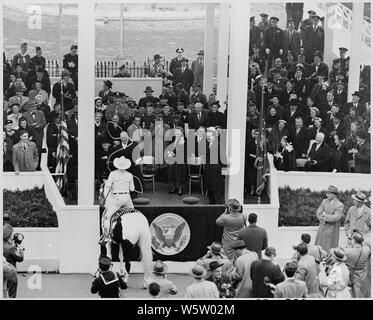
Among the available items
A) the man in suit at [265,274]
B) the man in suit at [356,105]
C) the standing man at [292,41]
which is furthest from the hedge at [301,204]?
the standing man at [292,41]

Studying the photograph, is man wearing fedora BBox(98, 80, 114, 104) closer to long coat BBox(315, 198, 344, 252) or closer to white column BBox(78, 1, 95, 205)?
white column BBox(78, 1, 95, 205)

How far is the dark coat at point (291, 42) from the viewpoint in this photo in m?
12.1

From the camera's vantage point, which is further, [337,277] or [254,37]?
[254,37]

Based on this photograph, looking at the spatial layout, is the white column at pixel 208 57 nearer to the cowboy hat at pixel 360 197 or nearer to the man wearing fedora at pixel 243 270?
the cowboy hat at pixel 360 197

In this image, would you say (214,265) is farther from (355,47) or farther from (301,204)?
(355,47)

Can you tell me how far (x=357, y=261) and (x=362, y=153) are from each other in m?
1.41

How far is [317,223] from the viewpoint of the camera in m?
10.5

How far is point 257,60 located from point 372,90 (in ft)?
5.68

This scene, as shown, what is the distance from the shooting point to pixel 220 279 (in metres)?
9.27

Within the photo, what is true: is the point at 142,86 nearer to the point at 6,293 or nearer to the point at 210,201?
the point at 210,201

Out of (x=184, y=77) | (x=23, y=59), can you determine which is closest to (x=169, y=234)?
(x=23, y=59)

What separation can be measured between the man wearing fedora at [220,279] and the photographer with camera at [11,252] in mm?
2036

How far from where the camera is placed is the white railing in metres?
11.0

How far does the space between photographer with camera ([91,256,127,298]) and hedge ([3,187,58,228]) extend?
1406 millimetres
